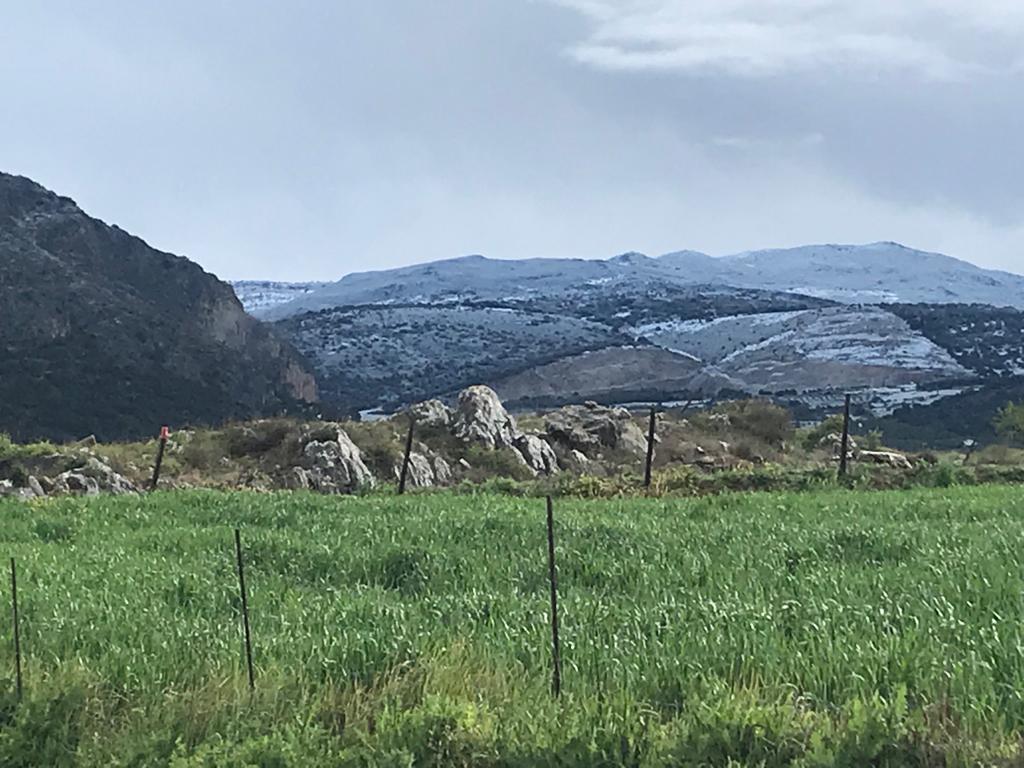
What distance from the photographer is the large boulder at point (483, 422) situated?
31406 mm

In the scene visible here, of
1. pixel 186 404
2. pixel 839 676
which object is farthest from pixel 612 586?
pixel 186 404

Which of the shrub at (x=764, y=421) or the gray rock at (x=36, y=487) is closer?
the gray rock at (x=36, y=487)

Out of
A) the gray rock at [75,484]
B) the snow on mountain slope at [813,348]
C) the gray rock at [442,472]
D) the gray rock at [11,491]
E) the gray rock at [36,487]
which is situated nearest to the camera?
the gray rock at [11,491]

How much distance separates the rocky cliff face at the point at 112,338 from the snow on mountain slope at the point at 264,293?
90.6 meters

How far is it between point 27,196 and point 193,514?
73.5 meters

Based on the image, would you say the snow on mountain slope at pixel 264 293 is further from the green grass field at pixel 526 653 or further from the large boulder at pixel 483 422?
the green grass field at pixel 526 653

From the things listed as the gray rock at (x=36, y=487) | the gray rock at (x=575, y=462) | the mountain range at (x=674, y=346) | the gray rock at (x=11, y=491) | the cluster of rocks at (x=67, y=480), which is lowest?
the mountain range at (x=674, y=346)

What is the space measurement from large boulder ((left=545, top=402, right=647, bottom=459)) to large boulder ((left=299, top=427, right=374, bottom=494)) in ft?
24.2

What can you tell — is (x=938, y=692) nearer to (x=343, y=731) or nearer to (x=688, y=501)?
(x=343, y=731)

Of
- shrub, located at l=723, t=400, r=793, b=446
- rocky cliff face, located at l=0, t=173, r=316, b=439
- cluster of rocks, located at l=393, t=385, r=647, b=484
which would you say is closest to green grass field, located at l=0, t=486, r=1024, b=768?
cluster of rocks, located at l=393, t=385, r=647, b=484

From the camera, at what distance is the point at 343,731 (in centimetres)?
531

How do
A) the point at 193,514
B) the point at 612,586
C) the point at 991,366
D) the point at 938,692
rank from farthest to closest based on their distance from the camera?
the point at 991,366 → the point at 193,514 → the point at 612,586 → the point at 938,692

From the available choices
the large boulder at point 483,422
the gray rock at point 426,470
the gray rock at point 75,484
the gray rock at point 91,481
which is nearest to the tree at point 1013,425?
the large boulder at point 483,422

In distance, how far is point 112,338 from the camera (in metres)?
63.2
